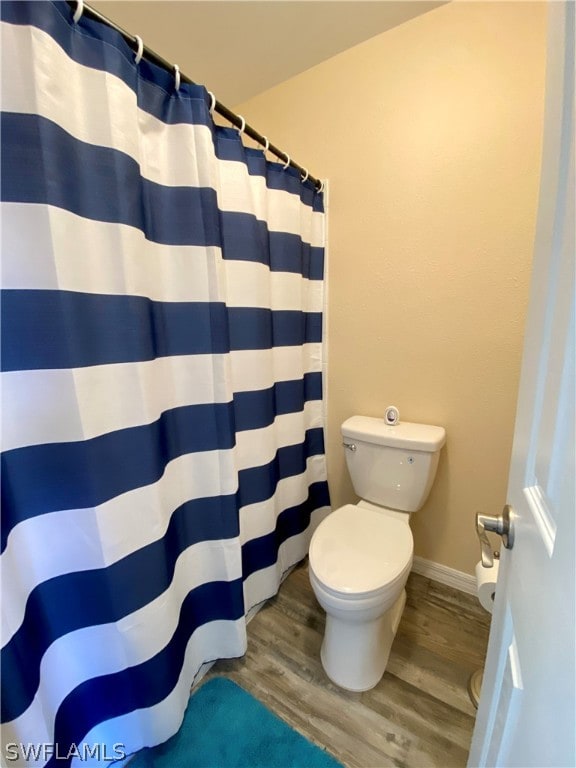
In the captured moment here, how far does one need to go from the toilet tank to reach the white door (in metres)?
0.77

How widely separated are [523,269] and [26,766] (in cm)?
192

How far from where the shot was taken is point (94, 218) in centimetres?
71

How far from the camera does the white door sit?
0.35 m

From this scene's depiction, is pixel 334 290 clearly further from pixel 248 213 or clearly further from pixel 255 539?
pixel 255 539

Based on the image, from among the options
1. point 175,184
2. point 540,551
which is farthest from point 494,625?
point 175,184

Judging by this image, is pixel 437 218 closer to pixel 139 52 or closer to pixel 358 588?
pixel 139 52

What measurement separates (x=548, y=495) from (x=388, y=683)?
1.16 meters

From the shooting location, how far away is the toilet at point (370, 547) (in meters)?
1.03

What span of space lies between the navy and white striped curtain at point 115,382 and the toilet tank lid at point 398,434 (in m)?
0.47

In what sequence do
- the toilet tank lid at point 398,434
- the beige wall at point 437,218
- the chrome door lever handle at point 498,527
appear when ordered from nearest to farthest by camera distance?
the chrome door lever handle at point 498,527 → the beige wall at point 437,218 → the toilet tank lid at point 398,434

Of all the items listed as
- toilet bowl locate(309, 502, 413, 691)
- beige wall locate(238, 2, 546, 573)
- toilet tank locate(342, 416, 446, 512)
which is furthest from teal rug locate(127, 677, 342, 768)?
beige wall locate(238, 2, 546, 573)
